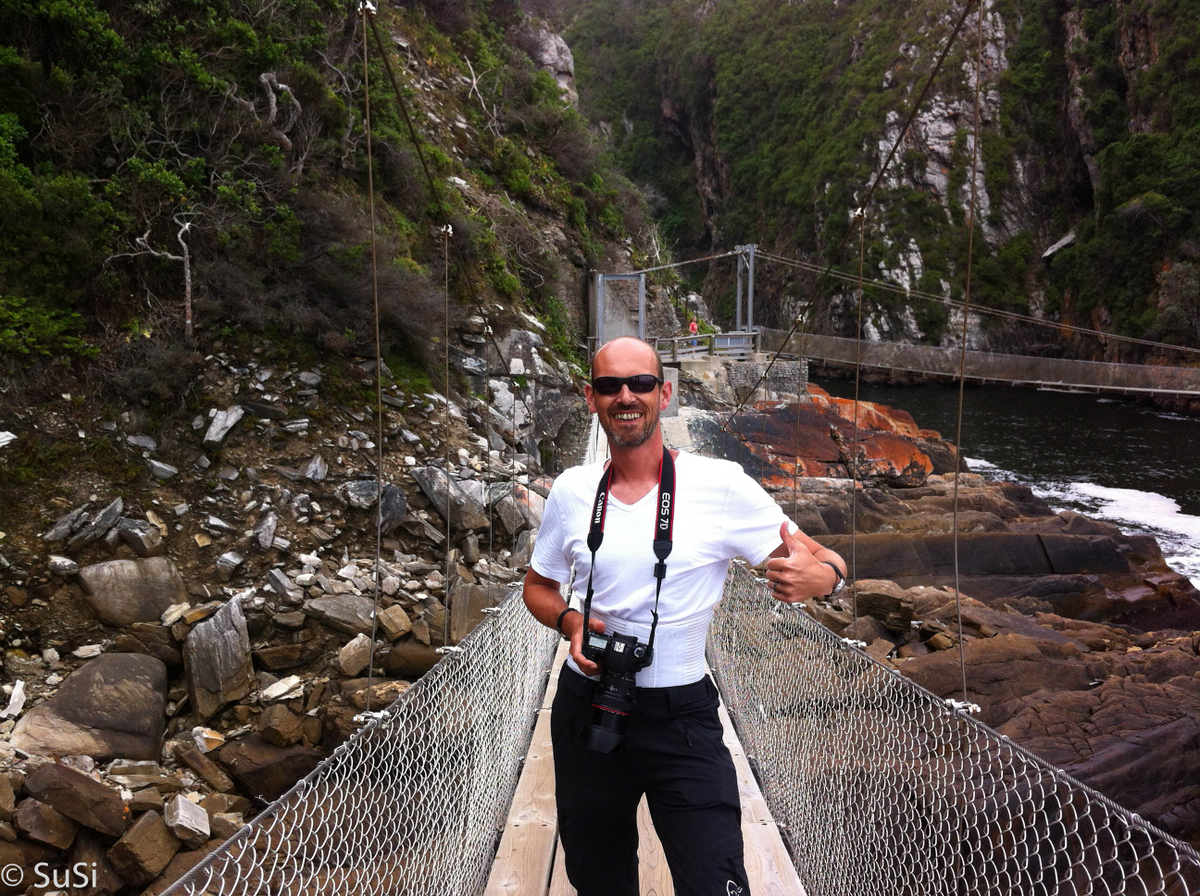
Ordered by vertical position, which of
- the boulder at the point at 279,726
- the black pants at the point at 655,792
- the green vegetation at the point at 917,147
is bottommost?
the boulder at the point at 279,726

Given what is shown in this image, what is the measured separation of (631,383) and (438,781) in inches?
38.6

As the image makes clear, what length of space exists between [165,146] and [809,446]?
25.0 ft

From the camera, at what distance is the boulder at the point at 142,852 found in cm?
243

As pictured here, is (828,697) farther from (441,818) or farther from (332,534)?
(332,534)

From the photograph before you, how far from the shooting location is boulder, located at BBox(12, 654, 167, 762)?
9.89 feet

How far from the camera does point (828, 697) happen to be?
1822 millimetres

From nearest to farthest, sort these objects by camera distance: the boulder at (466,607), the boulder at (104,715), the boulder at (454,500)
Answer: the boulder at (104,715) → the boulder at (466,607) → the boulder at (454,500)

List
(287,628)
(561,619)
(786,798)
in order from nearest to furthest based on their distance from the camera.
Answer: (561,619), (786,798), (287,628)

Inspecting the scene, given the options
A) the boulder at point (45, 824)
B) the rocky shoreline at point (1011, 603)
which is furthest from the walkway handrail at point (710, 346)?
the boulder at point (45, 824)

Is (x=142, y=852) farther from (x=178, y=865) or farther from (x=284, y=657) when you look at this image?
(x=284, y=657)

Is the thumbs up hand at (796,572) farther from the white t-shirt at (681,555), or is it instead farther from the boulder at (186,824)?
the boulder at (186,824)

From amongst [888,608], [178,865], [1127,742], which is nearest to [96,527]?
[178,865]

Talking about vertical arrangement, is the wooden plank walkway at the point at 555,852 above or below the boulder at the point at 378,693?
above

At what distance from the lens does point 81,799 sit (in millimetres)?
2500
